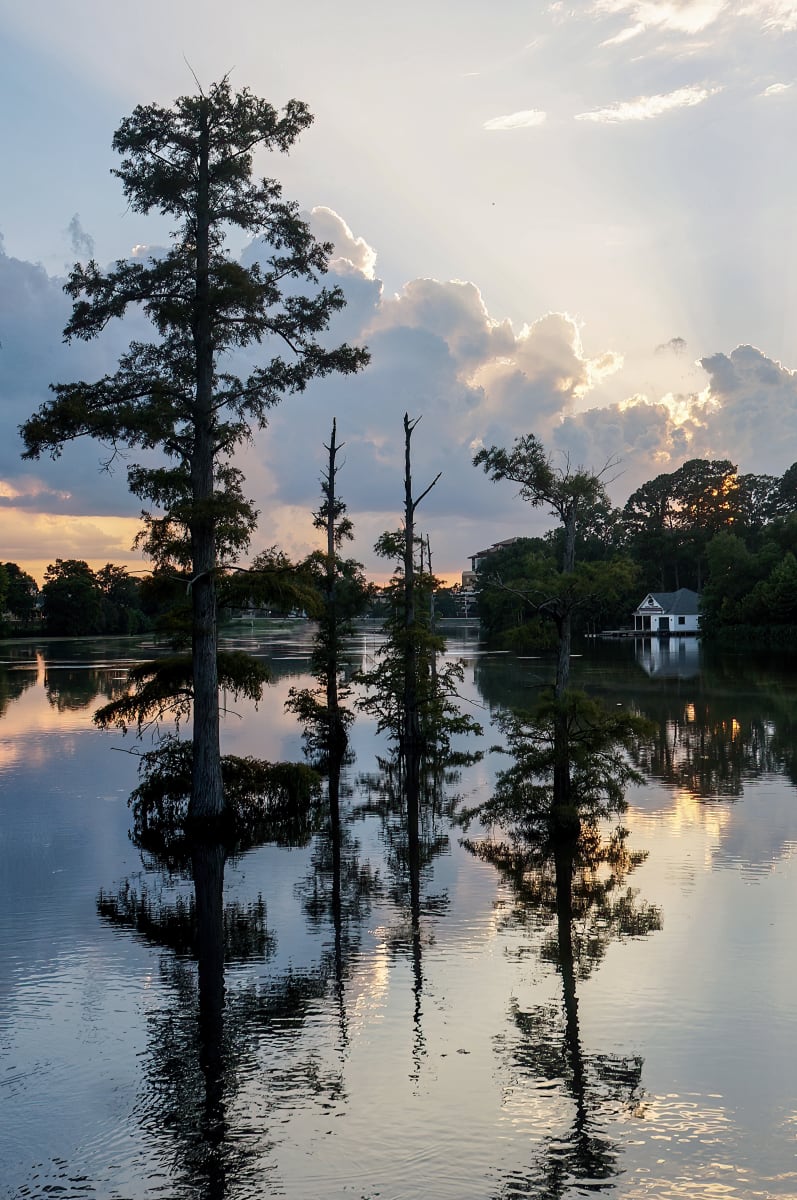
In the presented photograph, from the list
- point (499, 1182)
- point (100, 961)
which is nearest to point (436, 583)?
point (100, 961)

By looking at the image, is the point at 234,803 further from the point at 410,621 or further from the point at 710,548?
the point at 710,548

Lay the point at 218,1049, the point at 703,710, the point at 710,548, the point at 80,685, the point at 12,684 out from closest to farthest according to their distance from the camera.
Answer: the point at 218,1049, the point at 703,710, the point at 80,685, the point at 12,684, the point at 710,548

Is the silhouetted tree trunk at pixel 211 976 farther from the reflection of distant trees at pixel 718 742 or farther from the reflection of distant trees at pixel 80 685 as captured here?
the reflection of distant trees at pixel 80 685

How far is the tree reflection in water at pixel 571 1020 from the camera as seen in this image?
8.00 m

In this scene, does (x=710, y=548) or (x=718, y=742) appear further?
(x=710, y=548)

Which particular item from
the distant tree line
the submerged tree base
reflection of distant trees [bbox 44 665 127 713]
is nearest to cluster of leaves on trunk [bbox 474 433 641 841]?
the submerged tree base

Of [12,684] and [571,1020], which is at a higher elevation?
[12,684]

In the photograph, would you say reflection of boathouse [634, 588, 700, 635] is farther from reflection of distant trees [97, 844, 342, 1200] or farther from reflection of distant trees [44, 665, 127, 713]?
reflection of distant trees [97, 844, 342, 1200]

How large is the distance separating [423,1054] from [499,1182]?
240 cm

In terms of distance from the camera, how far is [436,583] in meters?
31.1

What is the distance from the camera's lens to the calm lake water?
316 inches

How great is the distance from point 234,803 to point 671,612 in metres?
107

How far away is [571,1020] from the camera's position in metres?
10.9

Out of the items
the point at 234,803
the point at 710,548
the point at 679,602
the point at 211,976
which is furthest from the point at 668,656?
the point at 211,976
